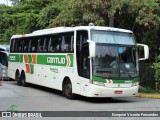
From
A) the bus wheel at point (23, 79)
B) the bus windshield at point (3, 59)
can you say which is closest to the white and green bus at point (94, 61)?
the bus wheel at point (23, 79)

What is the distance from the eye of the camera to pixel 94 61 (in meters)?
15.8

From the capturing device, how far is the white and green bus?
15.8 m

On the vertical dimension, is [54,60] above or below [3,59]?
above

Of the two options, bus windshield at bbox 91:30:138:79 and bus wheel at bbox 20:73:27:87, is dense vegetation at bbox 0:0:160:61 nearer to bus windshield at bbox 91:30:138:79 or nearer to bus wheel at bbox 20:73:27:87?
bus wheel at bbox 20:73:27:87

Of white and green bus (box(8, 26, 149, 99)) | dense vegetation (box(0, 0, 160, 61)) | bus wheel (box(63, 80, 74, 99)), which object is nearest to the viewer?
white and green bus (box(8, 26, 149, 99))

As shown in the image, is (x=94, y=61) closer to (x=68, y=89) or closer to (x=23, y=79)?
(x=68, y=89)

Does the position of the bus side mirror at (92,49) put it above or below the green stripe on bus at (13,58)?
above

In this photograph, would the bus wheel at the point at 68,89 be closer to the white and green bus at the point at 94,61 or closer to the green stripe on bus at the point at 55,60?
the white and green bus at the point at 94,61

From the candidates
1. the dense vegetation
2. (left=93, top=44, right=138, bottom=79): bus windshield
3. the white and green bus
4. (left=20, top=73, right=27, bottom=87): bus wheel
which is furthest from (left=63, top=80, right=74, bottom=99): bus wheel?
(left=20, top=73, right=27, bottom=87): bus wheel

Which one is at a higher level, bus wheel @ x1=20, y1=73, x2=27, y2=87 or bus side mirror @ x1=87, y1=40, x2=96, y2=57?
bus side mirror @ x1=87, y1=40, x2=96, y2=57

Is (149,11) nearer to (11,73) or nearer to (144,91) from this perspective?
(144,91)

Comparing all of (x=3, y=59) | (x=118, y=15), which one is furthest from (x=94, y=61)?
(x=3, y=59)

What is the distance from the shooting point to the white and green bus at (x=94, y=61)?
15.8m

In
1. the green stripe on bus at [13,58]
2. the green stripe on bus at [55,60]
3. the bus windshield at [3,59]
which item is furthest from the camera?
the bus windshield at [3,59]
